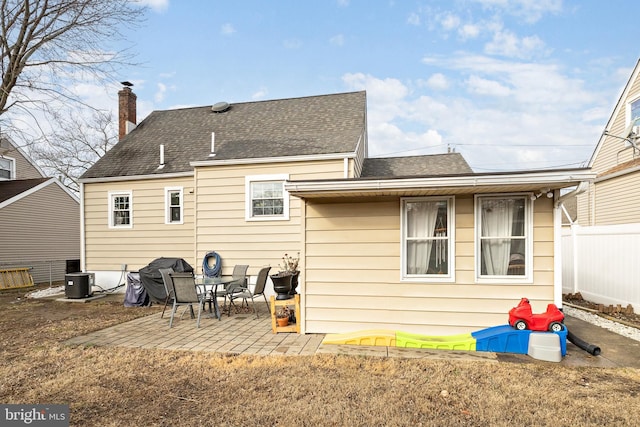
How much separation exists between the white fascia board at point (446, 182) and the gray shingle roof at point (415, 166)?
5137 millimetres

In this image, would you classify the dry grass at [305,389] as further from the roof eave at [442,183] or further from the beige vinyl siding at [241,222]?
the beige vinyl siding at [241,222]

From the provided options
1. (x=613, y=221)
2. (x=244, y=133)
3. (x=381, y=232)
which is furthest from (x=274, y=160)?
(x=613, y=221)

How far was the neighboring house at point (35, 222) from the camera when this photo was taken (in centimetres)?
1340

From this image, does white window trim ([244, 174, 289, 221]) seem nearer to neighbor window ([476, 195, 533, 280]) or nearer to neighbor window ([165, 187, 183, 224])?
neighbor window ([165, 187, 183, 224])

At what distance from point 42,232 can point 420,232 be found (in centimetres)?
1623

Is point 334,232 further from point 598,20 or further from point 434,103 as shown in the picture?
point 434,103

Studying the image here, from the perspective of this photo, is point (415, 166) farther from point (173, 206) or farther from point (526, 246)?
point (173, 206)

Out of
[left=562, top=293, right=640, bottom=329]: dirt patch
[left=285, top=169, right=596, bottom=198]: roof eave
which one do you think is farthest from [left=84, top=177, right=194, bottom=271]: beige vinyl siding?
[left=562, top=293, right=640, bottom=329]: dirt patch

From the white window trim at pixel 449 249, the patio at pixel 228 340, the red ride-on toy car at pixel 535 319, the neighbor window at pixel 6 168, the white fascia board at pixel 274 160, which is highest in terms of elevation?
the neighbor window at pixel 6 168

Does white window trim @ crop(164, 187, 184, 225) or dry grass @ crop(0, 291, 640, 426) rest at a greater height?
white window trim @ crop(164, 187, 184, 225)

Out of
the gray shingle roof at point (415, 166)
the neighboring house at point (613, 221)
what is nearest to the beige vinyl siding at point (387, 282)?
the neighboring house at point (613, 221)

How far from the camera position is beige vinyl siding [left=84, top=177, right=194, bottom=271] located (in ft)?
33.1

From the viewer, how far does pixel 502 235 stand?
5117 mm

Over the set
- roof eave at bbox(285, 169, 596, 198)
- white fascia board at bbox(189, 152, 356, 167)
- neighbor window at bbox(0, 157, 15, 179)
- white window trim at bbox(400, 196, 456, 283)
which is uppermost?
neighbor window at bbox(0, 157, 15, 179)
